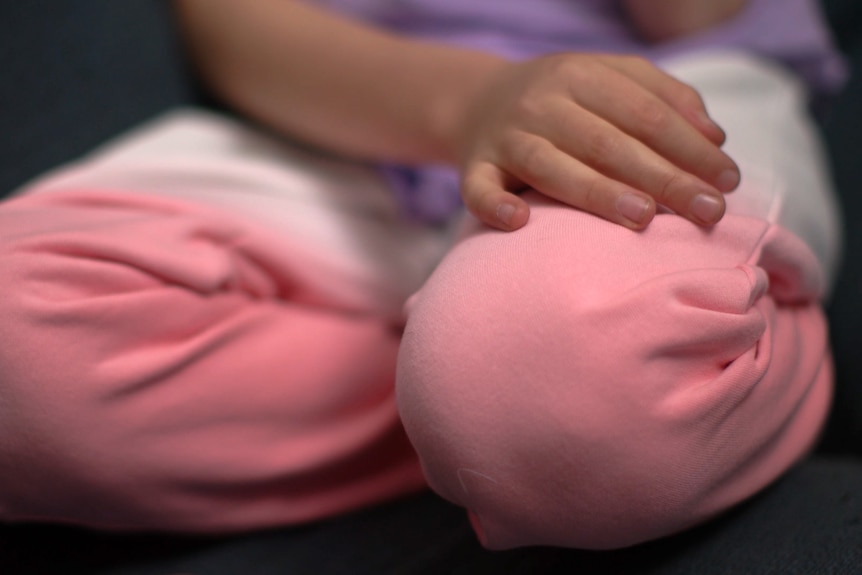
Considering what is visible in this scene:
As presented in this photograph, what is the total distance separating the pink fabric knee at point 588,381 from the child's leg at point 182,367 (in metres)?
0.13

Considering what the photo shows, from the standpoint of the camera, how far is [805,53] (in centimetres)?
65

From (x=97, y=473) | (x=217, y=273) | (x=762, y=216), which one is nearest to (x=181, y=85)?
(x=217, y=273)

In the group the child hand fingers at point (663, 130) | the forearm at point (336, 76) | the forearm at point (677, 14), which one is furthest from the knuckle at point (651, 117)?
the forearm at point (677, 14)

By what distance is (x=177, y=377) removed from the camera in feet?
1.41

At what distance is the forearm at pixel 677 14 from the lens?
24.9 inches

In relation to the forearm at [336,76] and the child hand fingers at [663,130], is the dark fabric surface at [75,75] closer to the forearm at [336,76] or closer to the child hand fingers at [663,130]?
the forearm at [336,76]

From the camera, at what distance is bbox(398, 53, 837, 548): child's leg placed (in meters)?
0.33

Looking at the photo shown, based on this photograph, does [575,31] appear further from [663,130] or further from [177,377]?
[177,377]

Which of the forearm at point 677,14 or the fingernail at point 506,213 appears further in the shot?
the forearm at point 677,14

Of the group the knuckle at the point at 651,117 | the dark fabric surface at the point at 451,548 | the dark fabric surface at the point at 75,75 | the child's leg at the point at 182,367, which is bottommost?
the dark fabric surface at the point at 451,548

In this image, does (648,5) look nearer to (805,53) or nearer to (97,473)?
(805,53)

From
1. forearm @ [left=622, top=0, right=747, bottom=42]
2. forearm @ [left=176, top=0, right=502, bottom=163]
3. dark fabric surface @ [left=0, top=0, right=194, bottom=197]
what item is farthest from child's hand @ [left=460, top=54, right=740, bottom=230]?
dark fabric surface @ [left=0, top=0, right=194, bottom=197]

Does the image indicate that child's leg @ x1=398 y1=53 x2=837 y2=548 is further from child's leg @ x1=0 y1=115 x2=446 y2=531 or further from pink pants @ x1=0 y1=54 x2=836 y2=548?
child's leg @ x1=0 y1=115 x2=446 y2=531

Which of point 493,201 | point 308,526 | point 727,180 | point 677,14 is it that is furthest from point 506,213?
point 677,14
